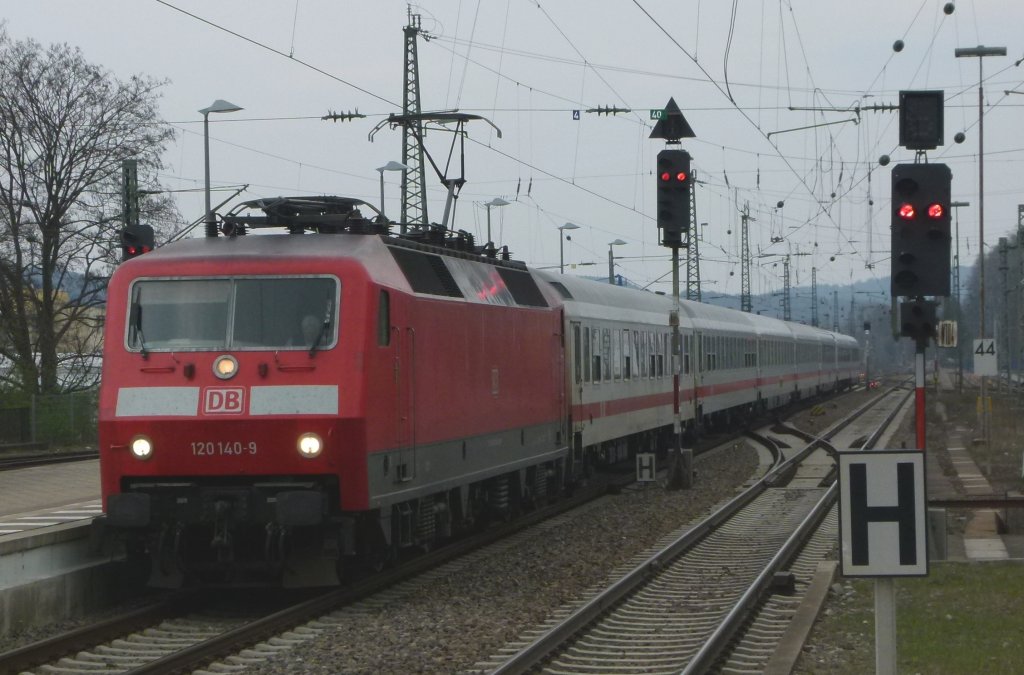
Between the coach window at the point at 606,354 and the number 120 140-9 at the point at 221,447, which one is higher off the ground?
the coach window at the point at 606,354

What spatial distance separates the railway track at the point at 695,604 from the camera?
10578 mm

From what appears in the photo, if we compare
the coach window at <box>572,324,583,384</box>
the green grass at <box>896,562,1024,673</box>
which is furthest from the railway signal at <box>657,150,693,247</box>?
the green grass at <box>896,562,1024,673</box>

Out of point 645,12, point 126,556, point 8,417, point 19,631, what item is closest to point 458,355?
point 126,556

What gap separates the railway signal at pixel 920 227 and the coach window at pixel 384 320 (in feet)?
14.5

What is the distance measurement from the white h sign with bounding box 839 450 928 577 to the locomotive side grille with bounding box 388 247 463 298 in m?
7.69

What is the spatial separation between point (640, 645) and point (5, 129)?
3312 centimetres

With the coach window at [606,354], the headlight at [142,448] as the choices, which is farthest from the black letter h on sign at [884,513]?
the coach window at [606,354]

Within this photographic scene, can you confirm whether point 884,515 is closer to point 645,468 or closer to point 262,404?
point 262,404

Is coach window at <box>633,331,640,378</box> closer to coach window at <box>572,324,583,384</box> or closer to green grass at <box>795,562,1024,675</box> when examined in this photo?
coach window at <box>572,324,583,384</box>

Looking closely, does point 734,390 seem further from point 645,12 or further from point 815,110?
point 645,12

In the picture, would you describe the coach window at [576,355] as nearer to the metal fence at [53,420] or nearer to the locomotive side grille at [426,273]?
the locomotive side grille at [426,273]

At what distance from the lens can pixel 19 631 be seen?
11555 mm

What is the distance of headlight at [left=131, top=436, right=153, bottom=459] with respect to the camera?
1242cm

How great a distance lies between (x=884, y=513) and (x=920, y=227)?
21.3ft
